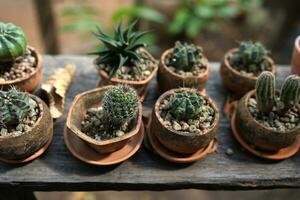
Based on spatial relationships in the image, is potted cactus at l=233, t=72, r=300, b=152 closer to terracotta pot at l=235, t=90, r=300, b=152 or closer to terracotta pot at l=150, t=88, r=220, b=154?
terracotta pot at l=235, t=90, r=300, b=152

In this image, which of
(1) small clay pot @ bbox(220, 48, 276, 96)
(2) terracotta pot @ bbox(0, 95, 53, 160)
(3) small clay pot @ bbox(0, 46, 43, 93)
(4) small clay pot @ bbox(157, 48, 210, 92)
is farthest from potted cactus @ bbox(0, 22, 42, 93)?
(1) small clay pot @ bbox(220, 48, 276, 96)

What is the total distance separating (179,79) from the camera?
1405mm

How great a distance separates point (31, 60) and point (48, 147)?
0.35m

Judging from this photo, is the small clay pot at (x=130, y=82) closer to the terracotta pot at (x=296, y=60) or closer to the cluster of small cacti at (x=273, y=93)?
the cluster of small cacti at (x=273, y=93)

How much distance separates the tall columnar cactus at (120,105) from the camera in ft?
3.93

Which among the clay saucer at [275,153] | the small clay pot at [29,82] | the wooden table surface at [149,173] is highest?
the small clay pot at [29,82]

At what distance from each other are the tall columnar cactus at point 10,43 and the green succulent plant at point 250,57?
0.78 m

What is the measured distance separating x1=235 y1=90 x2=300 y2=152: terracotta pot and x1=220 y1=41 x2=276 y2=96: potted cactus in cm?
12

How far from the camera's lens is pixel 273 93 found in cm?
128

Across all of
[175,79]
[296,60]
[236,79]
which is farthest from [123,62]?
[296,60]

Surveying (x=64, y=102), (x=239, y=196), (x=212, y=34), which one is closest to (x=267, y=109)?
(x=64, y=102)

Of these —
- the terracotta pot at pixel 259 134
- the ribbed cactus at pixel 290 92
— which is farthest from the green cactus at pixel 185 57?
the ribbed cactus at pixel 290 92

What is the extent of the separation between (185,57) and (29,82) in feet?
1.84

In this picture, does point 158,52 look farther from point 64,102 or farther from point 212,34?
point 64,102
